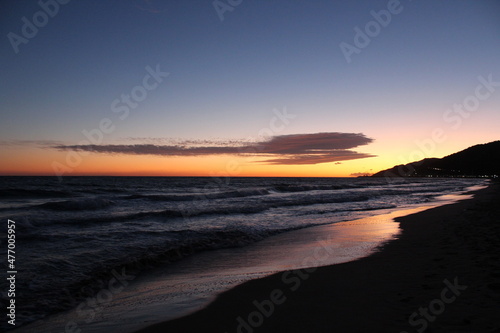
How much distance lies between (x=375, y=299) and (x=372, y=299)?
47 millimetres

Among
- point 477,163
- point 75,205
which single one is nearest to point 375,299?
point 75,205

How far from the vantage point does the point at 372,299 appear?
5301mm

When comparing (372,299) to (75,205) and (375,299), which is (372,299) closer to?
(375,299)

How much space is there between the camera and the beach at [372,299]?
4398 millimetres

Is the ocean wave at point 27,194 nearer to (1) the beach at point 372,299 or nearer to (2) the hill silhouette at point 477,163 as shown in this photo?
(1) the beach at point 372,299

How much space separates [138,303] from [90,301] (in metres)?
1.13

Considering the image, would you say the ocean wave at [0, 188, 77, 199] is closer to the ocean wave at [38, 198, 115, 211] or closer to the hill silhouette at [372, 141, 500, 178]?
the ocean wave at [38, 198, 115, 211]

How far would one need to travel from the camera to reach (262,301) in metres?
5.71

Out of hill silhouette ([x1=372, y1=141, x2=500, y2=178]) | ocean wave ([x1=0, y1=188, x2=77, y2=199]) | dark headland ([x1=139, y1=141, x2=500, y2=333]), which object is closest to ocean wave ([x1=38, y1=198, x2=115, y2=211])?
ocean wave ([x1=0, y1=188, x2=77, y2=199])

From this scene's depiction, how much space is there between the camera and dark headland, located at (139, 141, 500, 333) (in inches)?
173

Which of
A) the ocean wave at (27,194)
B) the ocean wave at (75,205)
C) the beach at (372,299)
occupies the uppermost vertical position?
the ocean wave at (27,194)

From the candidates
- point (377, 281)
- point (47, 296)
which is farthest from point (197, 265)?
point (377, 281)

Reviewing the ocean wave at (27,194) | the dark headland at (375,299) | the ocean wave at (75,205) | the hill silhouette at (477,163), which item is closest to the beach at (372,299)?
the dark headland at (375,299)

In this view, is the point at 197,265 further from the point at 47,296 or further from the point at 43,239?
the point at 43,239
